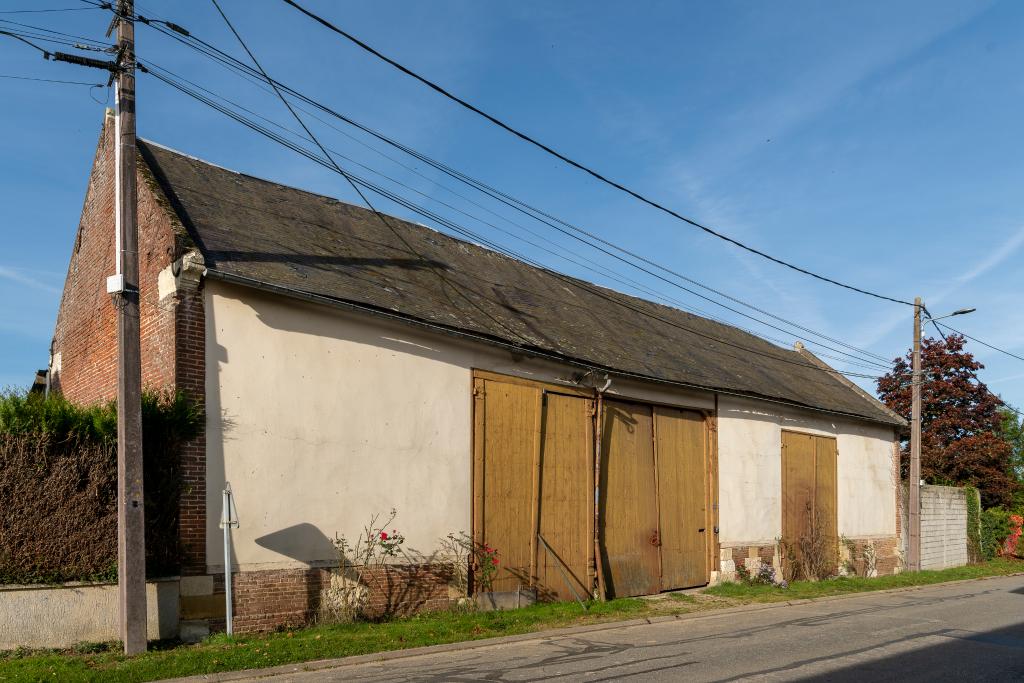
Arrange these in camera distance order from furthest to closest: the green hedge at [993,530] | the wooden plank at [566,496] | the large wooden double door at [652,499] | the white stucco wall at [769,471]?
the green hedge at [993,530], the white stucco wall at [769,471], the large wooden double door at [652,499], the wooden plank at [566,496]

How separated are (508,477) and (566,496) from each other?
4.57ft

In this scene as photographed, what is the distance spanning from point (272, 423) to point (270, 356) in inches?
34.1

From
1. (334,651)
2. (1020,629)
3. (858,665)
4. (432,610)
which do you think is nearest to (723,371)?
(1020,629)

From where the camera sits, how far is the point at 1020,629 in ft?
39.8

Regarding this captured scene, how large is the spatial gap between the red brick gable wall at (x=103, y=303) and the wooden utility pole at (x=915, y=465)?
19750 mm

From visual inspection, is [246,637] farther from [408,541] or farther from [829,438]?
[829,438]

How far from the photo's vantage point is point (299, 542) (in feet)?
37.0

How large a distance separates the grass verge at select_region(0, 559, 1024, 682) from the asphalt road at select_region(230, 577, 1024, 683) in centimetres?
59

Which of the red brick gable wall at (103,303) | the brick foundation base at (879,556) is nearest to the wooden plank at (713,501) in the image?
the brick foundation base at (879,556)

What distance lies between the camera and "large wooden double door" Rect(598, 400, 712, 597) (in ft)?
52.1

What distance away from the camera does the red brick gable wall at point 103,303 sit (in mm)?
11273

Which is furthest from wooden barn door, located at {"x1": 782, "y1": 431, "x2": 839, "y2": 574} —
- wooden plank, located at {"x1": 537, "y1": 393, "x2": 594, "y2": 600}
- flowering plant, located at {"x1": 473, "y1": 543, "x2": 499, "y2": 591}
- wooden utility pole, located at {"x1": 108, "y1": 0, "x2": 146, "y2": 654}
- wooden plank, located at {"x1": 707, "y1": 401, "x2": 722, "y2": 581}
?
wooden utility pole, located at {"x1": 108, "y1": 0, "x2": 146, "y2": 654}

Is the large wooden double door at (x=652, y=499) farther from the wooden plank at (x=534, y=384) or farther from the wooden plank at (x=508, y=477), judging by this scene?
the wooden plank at (x=508, y=477)

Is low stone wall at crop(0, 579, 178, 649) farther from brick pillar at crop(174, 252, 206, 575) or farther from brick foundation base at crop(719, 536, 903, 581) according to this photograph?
brick foundation base at crop(719, 536, 903, 581)
